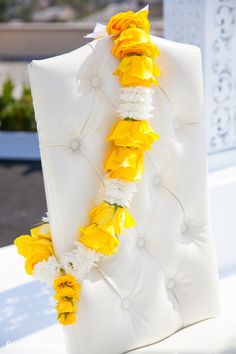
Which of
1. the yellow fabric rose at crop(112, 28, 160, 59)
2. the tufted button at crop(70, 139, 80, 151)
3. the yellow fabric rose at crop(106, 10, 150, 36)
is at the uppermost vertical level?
the yellow fabric rose at crop(106, 10, 150, 36)

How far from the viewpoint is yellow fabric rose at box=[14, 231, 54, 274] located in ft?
4.71

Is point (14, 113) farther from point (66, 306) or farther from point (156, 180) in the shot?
point (66, 306)

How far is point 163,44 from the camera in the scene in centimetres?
152

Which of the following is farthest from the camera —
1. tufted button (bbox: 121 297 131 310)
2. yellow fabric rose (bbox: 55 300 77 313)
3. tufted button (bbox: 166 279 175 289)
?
tufted button (bbox: 166 279 175 289)

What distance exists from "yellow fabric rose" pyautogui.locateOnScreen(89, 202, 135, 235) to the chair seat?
A: 349mm

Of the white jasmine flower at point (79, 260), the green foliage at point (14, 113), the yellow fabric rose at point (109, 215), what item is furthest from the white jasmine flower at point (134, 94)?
the green foliage at point (14, 113)

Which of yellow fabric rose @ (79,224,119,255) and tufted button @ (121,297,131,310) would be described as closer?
yellow fabric rose @ (79,224,119,255)

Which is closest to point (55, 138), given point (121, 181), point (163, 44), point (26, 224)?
point (121, 181)

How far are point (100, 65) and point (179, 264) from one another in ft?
1.92

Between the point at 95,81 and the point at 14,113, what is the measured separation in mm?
4699

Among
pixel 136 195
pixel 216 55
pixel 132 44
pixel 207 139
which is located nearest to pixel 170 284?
pixel 136 195

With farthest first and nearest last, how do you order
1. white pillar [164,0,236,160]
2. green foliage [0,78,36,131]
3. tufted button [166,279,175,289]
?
green foliage [0,78,36,131]
white pillar [164,0,236,160]
tufted button [166,279,175,289]

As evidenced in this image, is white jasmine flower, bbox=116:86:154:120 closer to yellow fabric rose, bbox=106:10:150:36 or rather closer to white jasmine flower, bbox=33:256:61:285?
yellow fabric rose, bbox=106:10:150:36

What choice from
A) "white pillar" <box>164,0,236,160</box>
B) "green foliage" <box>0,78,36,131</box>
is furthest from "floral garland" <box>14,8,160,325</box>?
"green foliage" <box>0,78,36,131</box>
